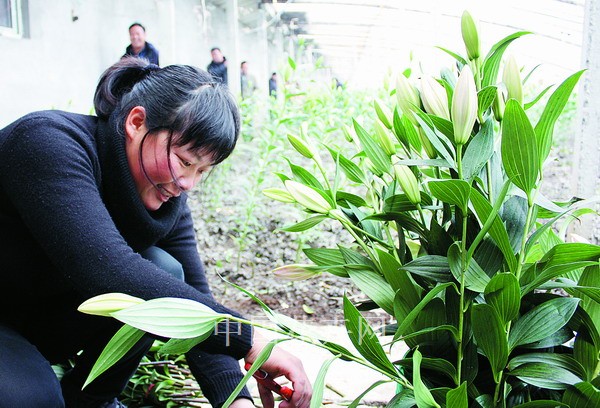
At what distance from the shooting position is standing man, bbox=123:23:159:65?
2.22 meters

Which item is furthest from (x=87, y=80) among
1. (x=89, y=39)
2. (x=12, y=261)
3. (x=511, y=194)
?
(x=511, y=194)

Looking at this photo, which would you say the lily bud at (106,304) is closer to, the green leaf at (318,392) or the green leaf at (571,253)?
the green leaf at (318,392)

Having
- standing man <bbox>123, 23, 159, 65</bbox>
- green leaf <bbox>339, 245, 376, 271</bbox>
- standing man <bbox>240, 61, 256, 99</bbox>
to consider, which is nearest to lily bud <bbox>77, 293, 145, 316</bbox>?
green leaf <bbox>339, 245, 376, 271</bbox>

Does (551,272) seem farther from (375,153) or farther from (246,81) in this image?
(246,81)

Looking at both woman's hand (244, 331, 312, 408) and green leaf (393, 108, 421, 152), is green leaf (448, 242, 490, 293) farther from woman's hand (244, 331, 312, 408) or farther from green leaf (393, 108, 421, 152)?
woman's hand (244, 331, 312, 408)

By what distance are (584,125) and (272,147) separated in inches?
39.0

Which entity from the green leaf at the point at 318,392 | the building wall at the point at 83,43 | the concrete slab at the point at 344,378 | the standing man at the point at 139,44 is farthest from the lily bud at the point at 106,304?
the standing man at the point at 139,44

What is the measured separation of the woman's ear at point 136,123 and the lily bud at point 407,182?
44 centimetres

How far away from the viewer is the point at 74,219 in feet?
2.53

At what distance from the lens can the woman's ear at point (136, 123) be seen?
90 cm


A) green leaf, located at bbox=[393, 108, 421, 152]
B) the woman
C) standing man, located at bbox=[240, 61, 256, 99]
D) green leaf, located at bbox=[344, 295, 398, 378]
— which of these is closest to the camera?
green leaf, located at bbox=[344, 295, 398, 378]

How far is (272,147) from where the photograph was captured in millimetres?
2023

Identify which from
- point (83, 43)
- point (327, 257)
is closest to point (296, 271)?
point (327, 257)

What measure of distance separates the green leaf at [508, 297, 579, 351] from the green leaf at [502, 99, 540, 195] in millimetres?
118
